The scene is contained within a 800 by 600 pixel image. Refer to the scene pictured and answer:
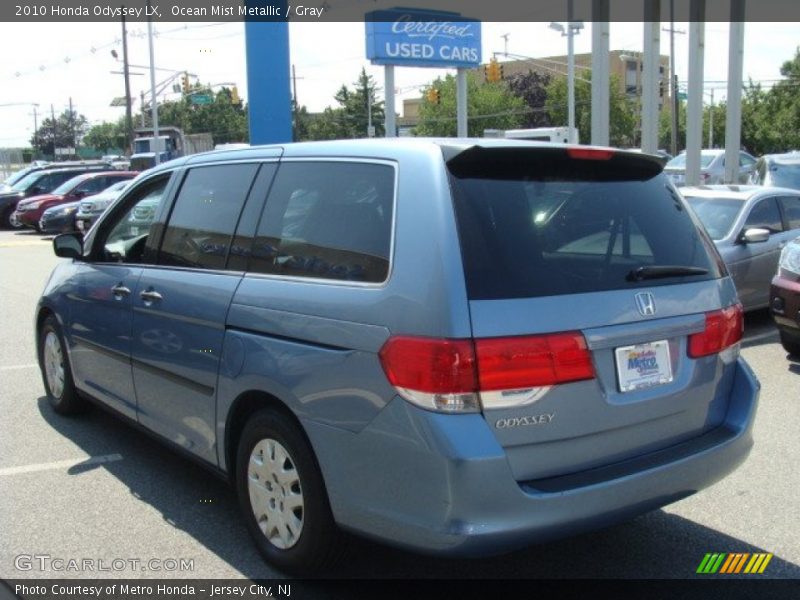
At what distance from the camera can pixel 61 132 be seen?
Answer: 13200 cm

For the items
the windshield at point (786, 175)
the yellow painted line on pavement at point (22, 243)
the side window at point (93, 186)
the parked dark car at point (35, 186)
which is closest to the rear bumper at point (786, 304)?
the windshield at point (786, 175)

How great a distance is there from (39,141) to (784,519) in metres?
136

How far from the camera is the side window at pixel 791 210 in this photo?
9.78 metres

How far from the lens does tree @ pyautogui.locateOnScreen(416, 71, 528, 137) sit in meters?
71.2

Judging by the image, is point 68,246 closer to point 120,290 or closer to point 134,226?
point 134,226

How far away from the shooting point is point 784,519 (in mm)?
4266

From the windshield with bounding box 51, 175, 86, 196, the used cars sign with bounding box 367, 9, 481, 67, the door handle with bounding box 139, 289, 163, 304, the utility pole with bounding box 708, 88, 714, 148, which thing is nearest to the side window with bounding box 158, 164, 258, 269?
the door handle with bounding box 139, 289, 163, 304

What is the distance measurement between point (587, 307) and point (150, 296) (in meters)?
2.45

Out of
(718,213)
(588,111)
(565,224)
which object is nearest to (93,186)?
(718,213)

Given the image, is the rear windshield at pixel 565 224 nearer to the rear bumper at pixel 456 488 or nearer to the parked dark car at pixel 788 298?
the rear bumper at pixel 456 488

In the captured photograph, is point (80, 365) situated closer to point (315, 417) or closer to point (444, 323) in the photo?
point (315, 417)

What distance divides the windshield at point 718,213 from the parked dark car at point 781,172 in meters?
6.51

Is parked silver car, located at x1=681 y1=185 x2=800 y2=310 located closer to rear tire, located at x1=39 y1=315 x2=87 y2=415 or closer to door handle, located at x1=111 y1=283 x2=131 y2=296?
door handle, located at x1=111 y1=283 x2=131 y2=296

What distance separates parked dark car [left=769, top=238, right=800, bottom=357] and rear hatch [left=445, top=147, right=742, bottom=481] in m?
3.88
